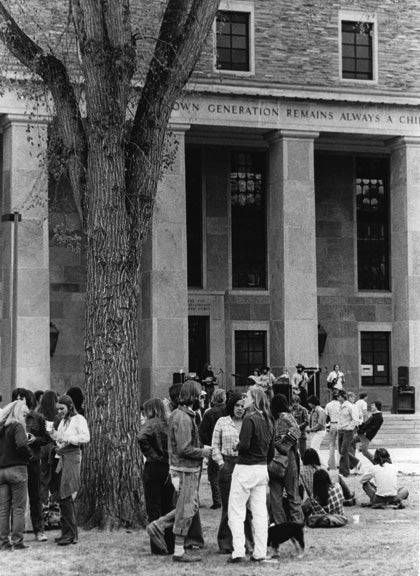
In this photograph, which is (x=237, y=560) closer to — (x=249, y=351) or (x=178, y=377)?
(x=178, y=377)

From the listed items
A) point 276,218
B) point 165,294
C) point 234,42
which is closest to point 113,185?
point 165,294

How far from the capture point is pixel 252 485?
1352 centimetres

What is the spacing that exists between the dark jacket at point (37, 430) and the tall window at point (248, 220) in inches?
931

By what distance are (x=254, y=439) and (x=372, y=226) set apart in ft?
92.6

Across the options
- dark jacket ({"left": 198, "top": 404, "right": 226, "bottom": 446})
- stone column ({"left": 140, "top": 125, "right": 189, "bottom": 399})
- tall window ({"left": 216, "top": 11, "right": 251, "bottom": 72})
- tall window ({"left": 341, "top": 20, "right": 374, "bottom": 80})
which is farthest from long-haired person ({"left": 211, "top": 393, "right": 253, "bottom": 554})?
tall window ({"left": 341, "top": 20, "right": 374, "bottom": 80})

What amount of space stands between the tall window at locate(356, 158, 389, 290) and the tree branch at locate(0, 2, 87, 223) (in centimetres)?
2397

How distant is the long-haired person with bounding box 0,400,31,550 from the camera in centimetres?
1420

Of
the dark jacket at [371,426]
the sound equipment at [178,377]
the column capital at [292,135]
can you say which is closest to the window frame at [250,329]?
the sound equipment at [178,377]

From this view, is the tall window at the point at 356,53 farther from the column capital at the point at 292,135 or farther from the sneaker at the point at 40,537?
the sneaker at the point at 40,537

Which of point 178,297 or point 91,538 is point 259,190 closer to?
point 178,297

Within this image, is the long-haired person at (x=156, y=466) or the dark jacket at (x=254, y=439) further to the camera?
the long-haired person at (x=156, y=466)

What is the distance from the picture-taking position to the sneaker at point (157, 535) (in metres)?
14.2

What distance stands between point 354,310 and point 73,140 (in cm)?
2364

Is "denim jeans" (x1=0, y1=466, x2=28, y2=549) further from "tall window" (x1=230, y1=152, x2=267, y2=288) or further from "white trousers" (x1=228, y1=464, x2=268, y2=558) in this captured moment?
"tall window" (x1=230, y1=152, x2=267, y2=288)
